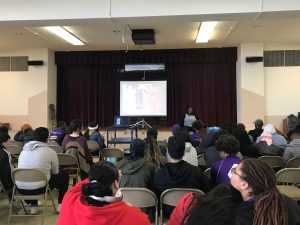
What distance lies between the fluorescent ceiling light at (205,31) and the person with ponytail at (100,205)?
21.6 ft

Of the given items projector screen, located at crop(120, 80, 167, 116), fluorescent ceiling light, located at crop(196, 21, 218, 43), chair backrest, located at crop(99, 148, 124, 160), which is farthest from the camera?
projector screen, located at crop(120, 80, 167, 116)

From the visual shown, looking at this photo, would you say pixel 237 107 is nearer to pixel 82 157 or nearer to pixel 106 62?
pixel 106 62

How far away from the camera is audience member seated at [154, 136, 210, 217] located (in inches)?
110

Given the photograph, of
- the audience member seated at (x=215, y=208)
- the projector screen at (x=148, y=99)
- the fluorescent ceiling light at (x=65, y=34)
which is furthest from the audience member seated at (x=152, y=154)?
the projector screen at (x=148, y=99)

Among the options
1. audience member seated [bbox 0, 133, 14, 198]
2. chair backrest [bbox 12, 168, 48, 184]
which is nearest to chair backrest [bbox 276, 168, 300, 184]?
chair backrest [bbox 12, 168, 48, 184]

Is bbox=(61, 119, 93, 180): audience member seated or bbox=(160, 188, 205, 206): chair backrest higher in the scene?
bbox=(61, 119, 93, 180): audience member seated

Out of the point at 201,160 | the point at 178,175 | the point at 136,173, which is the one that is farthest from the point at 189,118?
the point at 178,175

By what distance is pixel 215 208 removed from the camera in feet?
4.49

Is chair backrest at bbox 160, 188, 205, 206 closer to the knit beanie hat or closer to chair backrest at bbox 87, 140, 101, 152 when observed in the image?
the knit beanie hat

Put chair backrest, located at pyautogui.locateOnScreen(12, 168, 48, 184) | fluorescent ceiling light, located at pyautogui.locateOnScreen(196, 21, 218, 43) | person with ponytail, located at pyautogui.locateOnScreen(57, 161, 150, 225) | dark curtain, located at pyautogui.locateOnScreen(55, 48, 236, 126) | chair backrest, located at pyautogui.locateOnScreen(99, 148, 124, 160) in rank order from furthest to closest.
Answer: dark curtain, located at pyautogui.locateOnScreen(55, 48, 236, 126)
fluorescent ceiling light, located at pyautogui.locateOnScreen(196, 21, 218, 43)
chair backrest, located at pyautogui.locateOnScreen(99, 148, 124, 160)
chair backrest, located at pyautogui.locateOnScreen(12, 168, 48, 184)
person with ponytail, located at pyautogui.locateOnScreen(57, 161, 150, 225)

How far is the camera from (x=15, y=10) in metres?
5.62

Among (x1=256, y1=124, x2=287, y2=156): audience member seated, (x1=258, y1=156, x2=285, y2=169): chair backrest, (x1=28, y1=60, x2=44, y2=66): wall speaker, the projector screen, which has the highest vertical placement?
(x1=28, y1=60, x2=44, y2=66): wall speaker

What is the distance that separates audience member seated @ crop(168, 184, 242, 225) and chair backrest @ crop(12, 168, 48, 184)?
2.49 m

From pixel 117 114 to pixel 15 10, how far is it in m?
6.64
